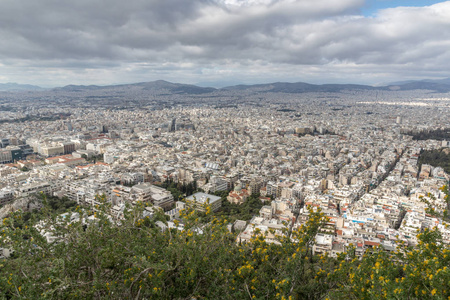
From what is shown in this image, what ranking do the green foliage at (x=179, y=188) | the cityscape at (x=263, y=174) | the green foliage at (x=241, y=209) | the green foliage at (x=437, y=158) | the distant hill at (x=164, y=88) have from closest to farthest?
the cityscape at (x=263, y=174), the green foliage at (x=241, y=209), the green foliage at (x=179, y=188), the green foliage at (x=437, y=158), the distant hill at (x=164, y=88)

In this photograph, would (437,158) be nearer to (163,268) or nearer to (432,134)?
(432,134)

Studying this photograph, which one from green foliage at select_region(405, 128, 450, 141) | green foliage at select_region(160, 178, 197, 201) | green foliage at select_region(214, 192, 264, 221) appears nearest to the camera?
green foliage at select_region(214, 192, 264, 221)

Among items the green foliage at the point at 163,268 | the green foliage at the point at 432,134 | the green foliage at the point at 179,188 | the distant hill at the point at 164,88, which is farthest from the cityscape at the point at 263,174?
the distant hill at the point at 164,88

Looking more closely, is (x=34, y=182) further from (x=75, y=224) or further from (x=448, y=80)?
(x=448, y=80)

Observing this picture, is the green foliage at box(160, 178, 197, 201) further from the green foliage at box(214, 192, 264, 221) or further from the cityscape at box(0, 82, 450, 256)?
the green foliage at box(214, 192, 264, 221)

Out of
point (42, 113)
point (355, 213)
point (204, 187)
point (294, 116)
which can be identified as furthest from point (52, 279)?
point (42, 113)

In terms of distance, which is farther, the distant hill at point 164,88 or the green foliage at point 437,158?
the distant hill at point 164,88

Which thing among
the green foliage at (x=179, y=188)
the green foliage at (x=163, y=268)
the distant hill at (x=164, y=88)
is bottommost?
the green foliage at (x=179, y=188)

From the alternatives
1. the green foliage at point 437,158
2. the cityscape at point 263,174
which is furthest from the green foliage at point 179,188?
the green foliage at point 437,158

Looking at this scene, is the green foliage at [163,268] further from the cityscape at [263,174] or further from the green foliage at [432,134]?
the green foliage at [432,134]

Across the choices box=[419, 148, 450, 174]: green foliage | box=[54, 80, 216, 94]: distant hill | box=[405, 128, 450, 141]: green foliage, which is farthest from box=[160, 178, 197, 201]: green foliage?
box=[54, 80, 216, 94]: distant hill

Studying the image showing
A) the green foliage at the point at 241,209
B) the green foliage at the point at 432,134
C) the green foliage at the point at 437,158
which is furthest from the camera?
the green foliage at the point at 432,134

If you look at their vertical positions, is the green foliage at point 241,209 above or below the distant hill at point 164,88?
below
